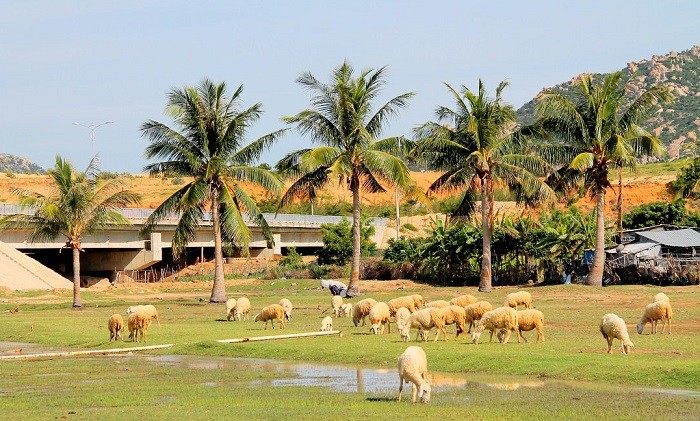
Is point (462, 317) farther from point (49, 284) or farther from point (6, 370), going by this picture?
point (49, 284)

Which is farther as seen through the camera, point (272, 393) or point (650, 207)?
point (650, 207)

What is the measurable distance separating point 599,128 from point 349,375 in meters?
33.4

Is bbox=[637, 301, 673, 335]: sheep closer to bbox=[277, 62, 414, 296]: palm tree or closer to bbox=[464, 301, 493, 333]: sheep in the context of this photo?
bbox=[464, 301, 493, 333]: sheep

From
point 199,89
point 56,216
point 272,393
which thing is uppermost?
point 199,89

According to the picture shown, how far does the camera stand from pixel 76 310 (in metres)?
48.7

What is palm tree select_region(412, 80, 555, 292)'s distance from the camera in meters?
53.7

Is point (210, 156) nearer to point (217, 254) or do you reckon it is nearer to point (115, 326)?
point (217, 254)

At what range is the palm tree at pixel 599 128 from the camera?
52.8m

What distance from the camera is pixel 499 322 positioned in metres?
25.6

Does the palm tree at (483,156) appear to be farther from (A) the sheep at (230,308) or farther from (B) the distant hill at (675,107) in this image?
(B) the distant hill at (675,107)

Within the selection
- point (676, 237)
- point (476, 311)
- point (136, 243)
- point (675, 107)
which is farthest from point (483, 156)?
point (675, 107)

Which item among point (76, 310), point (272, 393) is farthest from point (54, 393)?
point (76, 310)

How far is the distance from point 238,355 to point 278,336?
2644 millimetres

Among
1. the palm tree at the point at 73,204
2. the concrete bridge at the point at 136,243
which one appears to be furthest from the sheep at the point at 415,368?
the concrete bridge at the point at 136,243
